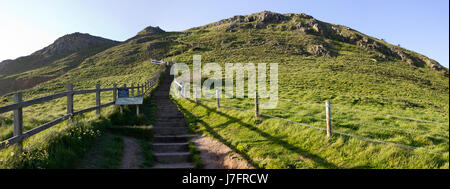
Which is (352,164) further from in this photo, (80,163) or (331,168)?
(80,163)

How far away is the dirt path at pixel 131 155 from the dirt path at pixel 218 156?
1677 mm

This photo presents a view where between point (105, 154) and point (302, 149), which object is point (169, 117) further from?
point (302, 149)

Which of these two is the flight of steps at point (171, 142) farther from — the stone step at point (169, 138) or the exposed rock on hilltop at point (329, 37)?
the exposed rock on hilltop at point (329, 37)

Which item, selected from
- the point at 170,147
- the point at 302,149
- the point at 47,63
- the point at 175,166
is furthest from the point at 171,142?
the point at 47,63

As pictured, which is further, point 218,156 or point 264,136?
point 264,136

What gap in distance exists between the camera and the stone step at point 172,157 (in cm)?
644

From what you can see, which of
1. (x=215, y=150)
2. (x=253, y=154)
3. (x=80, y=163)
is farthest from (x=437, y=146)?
(x=80, y=163)

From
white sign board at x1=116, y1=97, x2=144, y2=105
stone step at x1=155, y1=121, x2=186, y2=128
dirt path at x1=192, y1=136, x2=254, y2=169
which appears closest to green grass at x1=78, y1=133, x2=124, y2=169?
dirt path at x1=192, y1=136, x2=254, y2=169

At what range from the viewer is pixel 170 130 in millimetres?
9453

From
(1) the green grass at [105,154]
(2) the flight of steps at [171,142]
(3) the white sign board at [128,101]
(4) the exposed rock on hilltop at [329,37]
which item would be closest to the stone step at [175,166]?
(2) the flight of steps at [171,142]

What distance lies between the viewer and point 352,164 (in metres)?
5.16

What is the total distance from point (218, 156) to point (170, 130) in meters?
3.39

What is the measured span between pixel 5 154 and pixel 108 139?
263cm

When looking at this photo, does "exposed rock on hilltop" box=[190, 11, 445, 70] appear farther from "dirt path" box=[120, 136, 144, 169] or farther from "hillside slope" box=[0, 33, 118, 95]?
"hillside slope" box=[0, 33, 118, 95]
